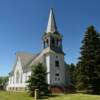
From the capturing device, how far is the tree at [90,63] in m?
36.5

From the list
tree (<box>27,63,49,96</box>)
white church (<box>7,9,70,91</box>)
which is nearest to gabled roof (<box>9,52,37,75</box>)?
white church (<box>7,9,70,91</box>)

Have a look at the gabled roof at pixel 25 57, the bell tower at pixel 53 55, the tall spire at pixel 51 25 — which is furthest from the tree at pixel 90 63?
the gabled roof at pixel 25 57

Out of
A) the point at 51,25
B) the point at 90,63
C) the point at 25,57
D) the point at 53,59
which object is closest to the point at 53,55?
the point at 53,59

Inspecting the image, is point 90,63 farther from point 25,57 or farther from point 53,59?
point 25,57

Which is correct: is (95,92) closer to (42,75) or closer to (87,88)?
(87,88)

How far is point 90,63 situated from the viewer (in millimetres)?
37438

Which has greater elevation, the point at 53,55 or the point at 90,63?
the point at 53,55

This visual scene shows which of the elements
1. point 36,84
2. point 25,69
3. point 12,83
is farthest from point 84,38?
point 12,83

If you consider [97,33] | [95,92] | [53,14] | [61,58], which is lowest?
[95,92]

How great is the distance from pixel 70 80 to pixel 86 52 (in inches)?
→ 563

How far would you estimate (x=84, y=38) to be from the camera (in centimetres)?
3894

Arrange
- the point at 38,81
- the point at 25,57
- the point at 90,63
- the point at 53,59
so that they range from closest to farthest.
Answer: the point at 38,81 → the point at 90,63 → the point at 53,59 → the point at 25,57

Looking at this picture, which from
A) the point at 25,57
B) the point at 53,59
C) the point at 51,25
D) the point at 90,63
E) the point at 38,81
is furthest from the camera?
the point at 25,57

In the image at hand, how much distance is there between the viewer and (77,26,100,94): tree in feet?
120
